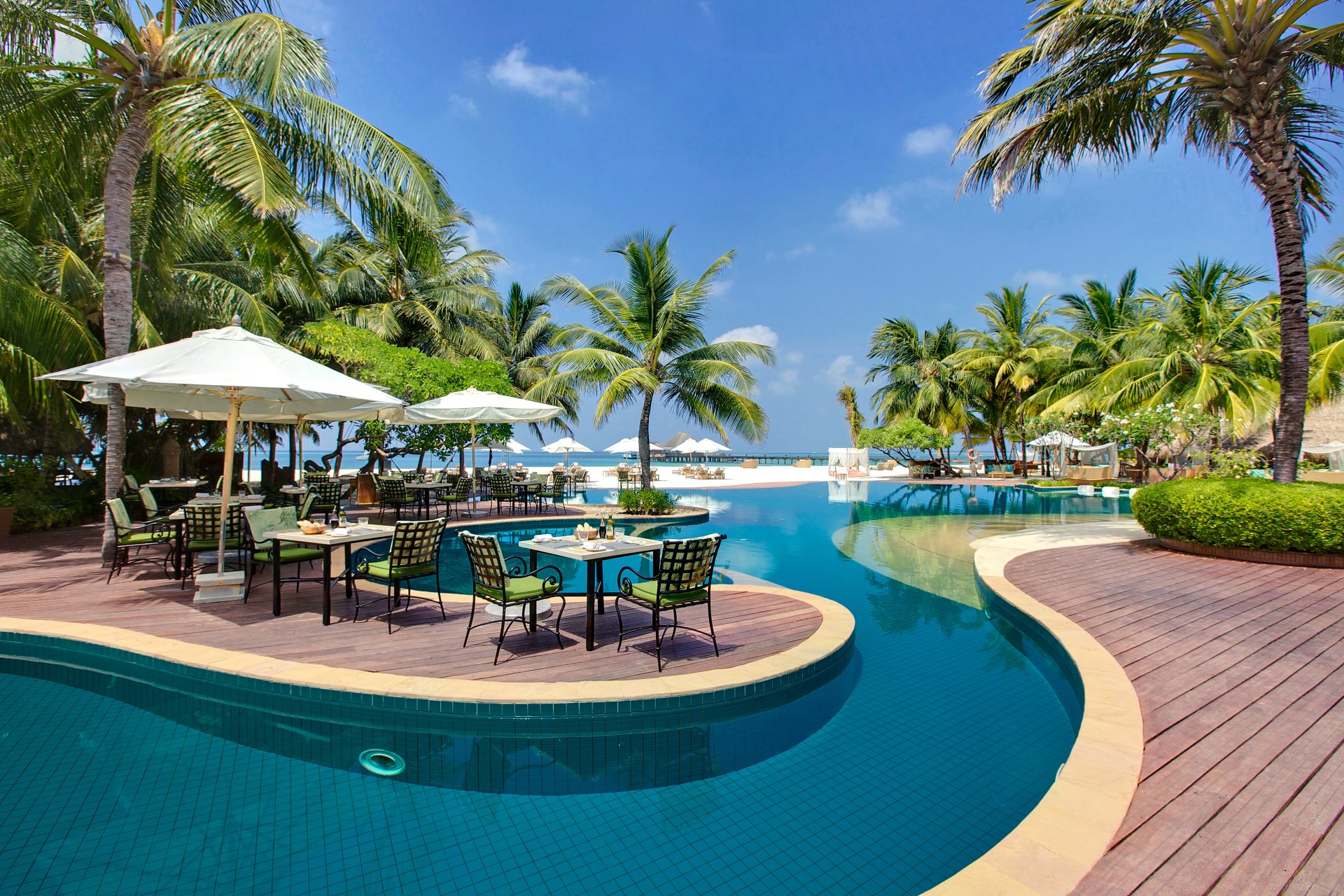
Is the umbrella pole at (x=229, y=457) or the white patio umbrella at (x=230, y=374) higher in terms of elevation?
the white patio umbrella at (x=230, y=374)

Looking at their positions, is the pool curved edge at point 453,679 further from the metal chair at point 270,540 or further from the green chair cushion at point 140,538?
the green chair cushion at point 140,538

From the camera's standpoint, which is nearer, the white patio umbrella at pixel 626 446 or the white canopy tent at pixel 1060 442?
the white patio umbrella at pixel 626 446

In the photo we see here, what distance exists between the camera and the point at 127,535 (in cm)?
662

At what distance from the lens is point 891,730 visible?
378 cm

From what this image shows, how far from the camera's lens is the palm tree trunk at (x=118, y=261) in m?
7.35

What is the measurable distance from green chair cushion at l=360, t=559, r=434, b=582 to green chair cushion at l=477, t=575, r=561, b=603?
2.74ft

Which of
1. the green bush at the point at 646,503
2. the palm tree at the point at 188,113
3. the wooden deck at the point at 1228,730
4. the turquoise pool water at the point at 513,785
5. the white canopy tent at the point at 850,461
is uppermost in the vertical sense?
the palm tree at the point at 188,113

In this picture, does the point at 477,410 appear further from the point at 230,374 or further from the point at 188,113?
the point at 230,374

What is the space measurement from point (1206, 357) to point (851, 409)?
2189 centimetres

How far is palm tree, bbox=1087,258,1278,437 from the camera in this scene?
16.4 meters

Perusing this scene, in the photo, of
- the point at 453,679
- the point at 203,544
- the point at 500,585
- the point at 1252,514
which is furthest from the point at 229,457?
the point at 1252,514

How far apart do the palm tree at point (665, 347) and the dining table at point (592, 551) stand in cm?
924

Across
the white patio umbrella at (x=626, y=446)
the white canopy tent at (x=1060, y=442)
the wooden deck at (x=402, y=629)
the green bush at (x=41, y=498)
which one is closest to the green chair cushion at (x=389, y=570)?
the wooden deck at (x=402, y=629)

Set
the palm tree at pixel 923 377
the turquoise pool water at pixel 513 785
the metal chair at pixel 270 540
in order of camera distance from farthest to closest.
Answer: the palm tree at pixel 923 377 < the metal chair at pixel 270 540 < the turquoise pool water at pixel 513 785
